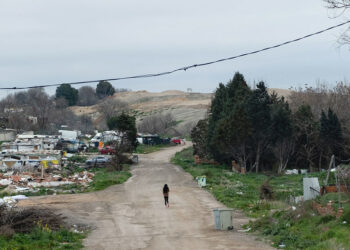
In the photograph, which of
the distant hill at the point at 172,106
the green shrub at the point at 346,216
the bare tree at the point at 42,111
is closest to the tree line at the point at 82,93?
the distant hill at the point at 172,106

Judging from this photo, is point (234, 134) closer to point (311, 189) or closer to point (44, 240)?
point (311, 189)

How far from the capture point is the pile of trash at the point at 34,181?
136 ft

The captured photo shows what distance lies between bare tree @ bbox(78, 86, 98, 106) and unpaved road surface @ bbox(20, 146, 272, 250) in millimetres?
142546

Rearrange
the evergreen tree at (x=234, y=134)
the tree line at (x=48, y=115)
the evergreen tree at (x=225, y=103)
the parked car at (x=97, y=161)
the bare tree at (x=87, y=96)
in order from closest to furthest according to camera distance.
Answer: the evergreen tree at (x=234, y=134)
the evergreen tree at (x=225, y=103)
the parked car at (x=97, y=161)
the tree line at (x=48, y=115)
the bare tree at (x=87, y=96)

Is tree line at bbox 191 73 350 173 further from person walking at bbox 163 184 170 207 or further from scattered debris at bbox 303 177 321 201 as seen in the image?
scattered debris at bbox 303 177 321 201

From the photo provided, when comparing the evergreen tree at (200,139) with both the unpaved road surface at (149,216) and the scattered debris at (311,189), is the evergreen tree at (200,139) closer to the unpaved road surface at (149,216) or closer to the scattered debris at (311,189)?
the unpaved road surface at (149,216)

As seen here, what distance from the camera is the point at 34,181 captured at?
1831 inches

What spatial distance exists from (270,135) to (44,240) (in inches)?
1409

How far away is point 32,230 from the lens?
21.8 metres

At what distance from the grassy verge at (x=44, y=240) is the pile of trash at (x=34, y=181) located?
60.2 ft

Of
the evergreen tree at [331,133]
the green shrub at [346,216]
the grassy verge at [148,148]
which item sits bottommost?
the grassy verge at [148,148]

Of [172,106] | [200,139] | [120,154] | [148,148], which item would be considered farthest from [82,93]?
[120,154]

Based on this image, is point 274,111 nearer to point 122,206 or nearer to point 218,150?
point 218,150

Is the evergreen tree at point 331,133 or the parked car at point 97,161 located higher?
the evergreen tree at point 331,133
